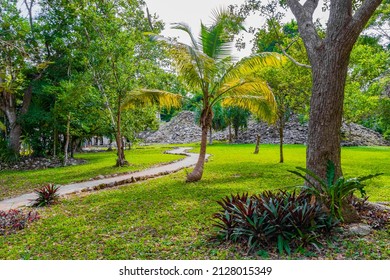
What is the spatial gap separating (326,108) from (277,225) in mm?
2255

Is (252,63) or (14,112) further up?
(252,63)

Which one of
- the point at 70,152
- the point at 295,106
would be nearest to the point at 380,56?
the point at 295,106

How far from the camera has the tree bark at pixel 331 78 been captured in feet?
16.8

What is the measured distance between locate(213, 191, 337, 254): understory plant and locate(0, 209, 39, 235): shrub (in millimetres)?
4166

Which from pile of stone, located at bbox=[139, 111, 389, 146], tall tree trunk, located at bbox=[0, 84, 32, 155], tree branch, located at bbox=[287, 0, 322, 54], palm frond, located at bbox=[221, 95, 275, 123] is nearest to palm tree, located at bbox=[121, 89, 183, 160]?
palm frond, located at bbox=[221, 95, 275, 123]

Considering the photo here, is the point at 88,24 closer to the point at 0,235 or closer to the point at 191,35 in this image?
the point at 191,35

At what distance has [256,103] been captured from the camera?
1119 cm

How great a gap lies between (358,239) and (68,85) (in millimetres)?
15759

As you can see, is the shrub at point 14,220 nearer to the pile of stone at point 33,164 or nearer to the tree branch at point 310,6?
Result: the tree branch at point 310,6

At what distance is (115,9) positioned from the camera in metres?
15.2

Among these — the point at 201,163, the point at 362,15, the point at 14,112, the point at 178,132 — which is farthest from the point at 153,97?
the point at 178,132

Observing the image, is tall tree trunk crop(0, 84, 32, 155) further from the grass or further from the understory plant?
the understory plant

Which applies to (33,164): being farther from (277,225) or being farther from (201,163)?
(277,225)
